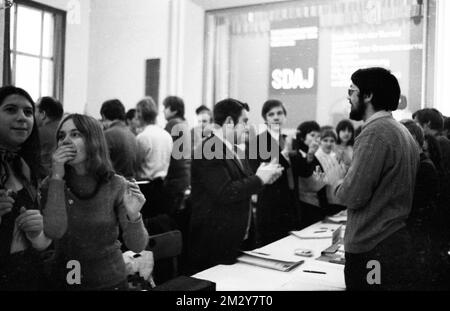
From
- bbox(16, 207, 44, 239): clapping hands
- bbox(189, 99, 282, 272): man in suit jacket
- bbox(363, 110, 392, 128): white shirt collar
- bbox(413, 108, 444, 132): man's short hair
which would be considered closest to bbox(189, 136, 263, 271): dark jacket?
bbox(189, 99, 282, 272): man in suit jacket

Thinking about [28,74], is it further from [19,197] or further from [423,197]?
[423,197]

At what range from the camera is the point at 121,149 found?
4.21ft

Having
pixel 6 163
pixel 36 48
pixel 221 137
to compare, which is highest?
pixel 36 48

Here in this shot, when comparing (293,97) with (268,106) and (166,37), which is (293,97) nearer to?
(268,106)

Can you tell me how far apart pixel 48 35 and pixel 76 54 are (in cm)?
10

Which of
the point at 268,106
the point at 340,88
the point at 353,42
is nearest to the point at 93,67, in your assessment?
the point at 268,106

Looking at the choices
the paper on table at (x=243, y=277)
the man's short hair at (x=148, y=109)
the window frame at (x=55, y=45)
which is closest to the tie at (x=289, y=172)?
the man's short hair at (x=148, y=109)

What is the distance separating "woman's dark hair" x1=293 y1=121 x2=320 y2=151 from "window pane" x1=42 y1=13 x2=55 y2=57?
4.17ft

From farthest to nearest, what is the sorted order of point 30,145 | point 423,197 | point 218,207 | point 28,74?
point 218,207 → point 423,197 → point 28,74 → point 30,145

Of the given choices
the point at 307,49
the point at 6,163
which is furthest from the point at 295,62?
the point at 6,163

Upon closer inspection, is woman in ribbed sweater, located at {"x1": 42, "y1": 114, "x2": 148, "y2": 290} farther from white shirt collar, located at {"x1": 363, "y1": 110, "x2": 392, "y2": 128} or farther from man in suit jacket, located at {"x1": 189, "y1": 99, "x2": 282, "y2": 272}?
white shirt collar, located at {"x1": 363, "y1": 110, "x2": 392, "y2": 128}

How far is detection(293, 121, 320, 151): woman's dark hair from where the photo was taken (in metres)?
2.06

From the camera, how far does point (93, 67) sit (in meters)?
1.26

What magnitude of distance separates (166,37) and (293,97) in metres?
0.57
